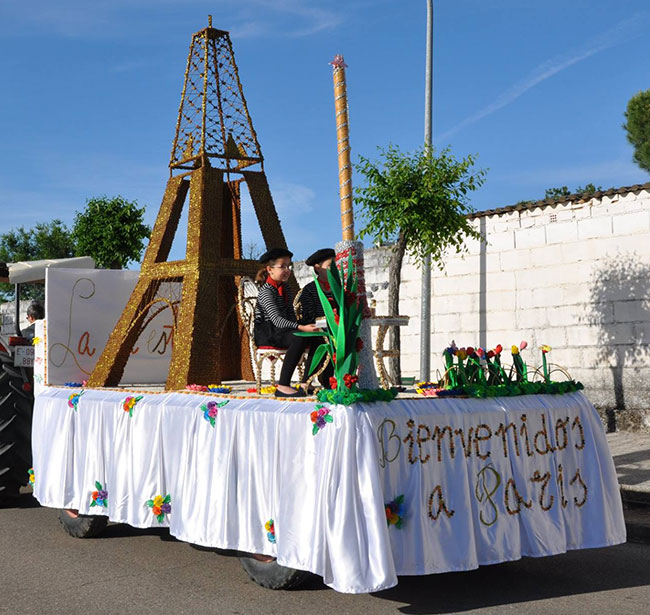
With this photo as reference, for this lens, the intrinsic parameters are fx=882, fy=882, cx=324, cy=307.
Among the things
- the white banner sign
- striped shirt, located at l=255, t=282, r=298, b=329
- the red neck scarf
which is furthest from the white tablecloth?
the white banner sign

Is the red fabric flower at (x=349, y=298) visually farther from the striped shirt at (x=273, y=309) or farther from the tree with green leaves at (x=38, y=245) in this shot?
the tree with green leaves at (x=38, y=245)

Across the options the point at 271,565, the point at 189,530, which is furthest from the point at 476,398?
the point at 189,530

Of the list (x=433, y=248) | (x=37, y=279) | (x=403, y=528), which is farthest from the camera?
(x=433, y=248)

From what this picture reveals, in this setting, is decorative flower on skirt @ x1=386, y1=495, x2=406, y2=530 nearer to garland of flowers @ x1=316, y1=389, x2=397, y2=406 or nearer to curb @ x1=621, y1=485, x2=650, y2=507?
garland of flowers @ x1=316, y1=389, x2=397, y2=406

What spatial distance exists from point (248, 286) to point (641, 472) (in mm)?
4399

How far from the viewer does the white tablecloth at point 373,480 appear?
181 inches

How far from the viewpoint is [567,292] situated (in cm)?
1213

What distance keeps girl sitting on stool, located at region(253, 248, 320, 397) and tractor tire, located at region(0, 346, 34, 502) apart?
2938 mm

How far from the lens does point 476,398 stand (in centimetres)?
532

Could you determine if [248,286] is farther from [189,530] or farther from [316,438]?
[316,438]

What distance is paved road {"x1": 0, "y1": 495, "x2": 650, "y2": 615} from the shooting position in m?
4.77

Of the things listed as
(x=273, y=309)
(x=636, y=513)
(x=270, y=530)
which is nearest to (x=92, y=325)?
(x=273, y=309)

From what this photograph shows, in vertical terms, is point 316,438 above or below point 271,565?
above

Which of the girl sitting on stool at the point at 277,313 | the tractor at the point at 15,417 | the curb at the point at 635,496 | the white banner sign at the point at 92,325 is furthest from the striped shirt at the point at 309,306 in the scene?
the curb at the point at 635,496
